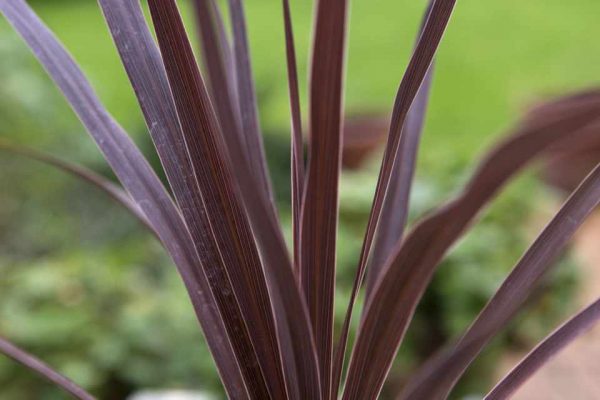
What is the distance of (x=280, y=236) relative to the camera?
1.47ft

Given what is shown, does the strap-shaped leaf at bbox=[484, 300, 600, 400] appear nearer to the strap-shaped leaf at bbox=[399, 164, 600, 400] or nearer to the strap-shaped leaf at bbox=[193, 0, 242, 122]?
the strap-shaped leaf at bbox=[399, 164, 600, 400]

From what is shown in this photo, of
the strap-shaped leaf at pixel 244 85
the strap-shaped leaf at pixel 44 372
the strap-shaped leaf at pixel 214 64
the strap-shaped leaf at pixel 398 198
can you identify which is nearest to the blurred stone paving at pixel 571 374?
the strap-shaped leaf at pixel 398 198

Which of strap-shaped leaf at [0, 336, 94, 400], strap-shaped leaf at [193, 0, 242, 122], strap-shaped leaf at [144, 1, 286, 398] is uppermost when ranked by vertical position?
strap-shaped leaf at [144, 1, 286, 398]

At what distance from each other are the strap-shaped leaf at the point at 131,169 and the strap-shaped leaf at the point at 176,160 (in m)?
0.01

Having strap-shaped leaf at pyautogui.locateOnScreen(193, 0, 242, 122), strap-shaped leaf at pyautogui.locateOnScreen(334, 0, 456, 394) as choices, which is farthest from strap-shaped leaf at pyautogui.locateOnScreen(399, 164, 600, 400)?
strap-shaped leaf at pyautogui.locateOnScreen(193, 0, 242, 122)

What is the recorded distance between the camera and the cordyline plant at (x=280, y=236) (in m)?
0.49

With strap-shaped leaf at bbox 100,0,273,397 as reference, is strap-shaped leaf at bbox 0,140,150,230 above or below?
above

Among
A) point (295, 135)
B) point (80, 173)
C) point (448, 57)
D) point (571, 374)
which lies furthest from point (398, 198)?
point (448, 57)

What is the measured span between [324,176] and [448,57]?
5.43 meters

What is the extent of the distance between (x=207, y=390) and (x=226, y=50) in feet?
→ 3.32

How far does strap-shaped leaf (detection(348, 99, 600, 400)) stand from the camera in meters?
0.40

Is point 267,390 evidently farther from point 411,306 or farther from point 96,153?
point 96,153

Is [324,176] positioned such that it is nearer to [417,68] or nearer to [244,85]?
[417,68]

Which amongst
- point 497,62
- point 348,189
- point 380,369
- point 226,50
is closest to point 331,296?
point 380,369
